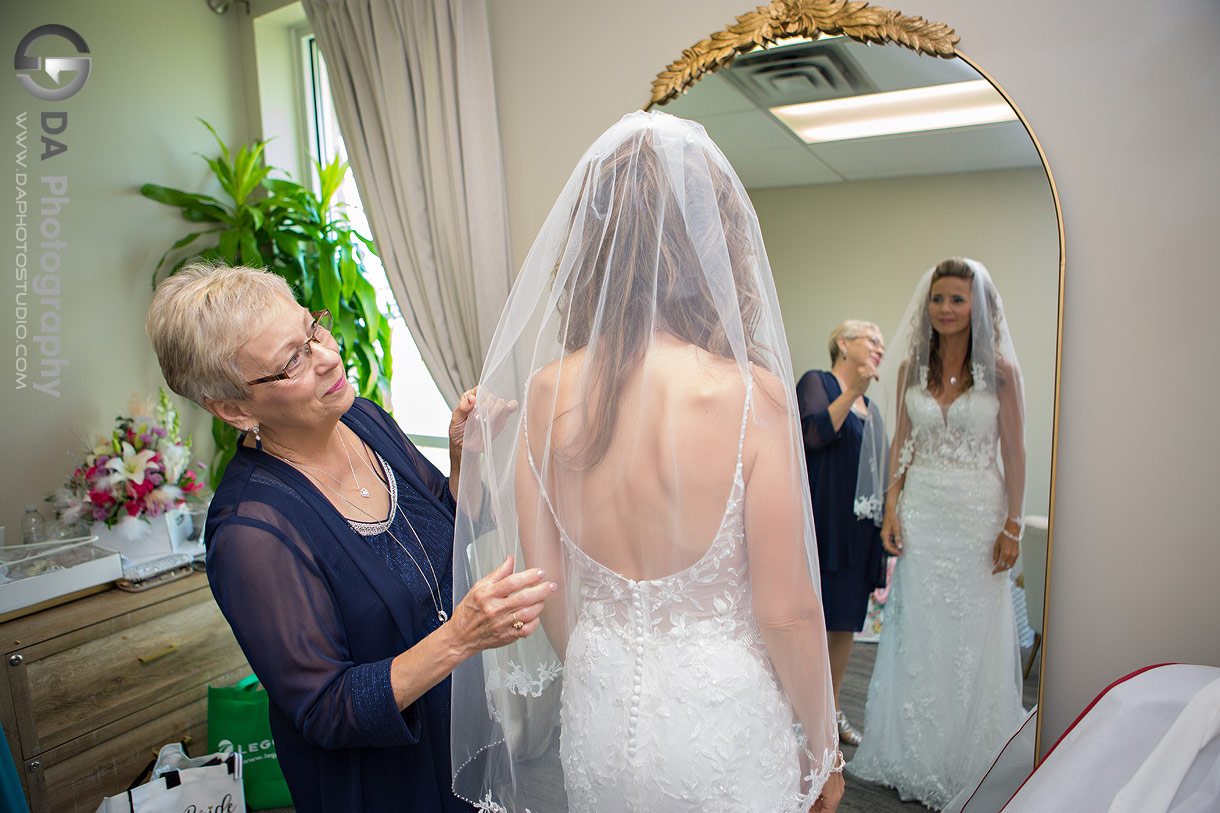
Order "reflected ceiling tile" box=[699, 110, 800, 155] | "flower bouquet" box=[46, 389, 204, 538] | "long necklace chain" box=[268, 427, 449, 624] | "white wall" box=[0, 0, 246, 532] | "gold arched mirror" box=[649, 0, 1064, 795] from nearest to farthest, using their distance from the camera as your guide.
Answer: "long necklace chain" box=[268, 427, 449, 624], "gold arched mirror" box=[649, 0, 1064, 795], "reflected ceiling tile" box=[699, 110, 800, 155], "flower bouquet" box=[46, 389, 204, 538], "white wall" box=[0, 0, 246, 532]

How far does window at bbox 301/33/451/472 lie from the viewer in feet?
10.1

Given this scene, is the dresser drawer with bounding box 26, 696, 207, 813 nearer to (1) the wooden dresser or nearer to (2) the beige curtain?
(1) the wooden dresser

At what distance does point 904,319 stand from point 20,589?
7.97 ft

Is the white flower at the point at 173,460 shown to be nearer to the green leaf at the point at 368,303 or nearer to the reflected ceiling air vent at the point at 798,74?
the green leaf at the point at 368,303

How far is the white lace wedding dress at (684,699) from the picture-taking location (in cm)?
104

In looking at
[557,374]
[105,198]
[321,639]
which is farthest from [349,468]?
[105,198]

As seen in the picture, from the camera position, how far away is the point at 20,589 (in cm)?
201

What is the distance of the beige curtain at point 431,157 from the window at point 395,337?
2.30 feet

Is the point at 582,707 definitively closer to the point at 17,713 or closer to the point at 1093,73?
the point at 1093,73

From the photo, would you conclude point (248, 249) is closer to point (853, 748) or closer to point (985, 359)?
point (985, 359)

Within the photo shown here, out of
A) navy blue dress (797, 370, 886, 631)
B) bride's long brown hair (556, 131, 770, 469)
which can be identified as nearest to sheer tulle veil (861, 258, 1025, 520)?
navy blue dress (797, 370, 886, 631)

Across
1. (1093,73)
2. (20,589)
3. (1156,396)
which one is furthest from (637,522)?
(20,589)

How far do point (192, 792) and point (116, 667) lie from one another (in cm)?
51

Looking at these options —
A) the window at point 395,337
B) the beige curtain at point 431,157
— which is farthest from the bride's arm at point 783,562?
the window at point 395,337
